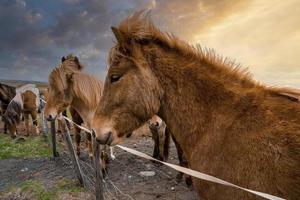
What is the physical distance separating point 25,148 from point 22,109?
12.9ft

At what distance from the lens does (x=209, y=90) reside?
107 inches

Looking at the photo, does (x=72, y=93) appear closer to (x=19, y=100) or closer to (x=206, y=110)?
(x=206, y=110)

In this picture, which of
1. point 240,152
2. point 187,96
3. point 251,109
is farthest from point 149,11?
point 240,152

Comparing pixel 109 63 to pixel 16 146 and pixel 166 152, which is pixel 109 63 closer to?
pixel 166 152

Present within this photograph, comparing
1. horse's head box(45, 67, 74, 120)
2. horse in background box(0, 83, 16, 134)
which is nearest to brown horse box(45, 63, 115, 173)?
horse's head box(45, 67, 74, 120)

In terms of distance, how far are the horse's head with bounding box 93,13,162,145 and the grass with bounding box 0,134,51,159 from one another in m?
8.50

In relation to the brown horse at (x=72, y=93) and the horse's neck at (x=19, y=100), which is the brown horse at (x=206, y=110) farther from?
the horse's neck at (x=19, y=100)

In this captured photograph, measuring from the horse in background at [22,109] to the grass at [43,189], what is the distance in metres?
7.73

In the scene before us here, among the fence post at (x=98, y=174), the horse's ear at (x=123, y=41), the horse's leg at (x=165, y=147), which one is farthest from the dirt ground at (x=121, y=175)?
the horse's ear at (x=123, y=41)

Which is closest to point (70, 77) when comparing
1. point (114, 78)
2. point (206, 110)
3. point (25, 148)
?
point (114, 78)

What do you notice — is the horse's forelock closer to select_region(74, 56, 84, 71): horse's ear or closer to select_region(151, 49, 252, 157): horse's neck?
select_region(74, 56, 84, 71): horse's ear

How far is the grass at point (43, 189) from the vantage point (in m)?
6.74

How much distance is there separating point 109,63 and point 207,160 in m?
1.34

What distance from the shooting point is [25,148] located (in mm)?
12102
